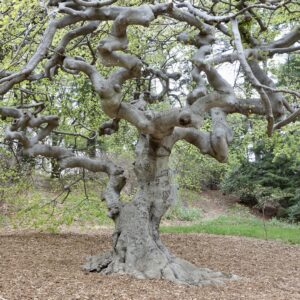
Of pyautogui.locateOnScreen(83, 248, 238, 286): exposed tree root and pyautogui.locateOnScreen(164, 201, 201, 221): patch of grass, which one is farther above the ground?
pyautogui.locateOnScreen(164, 201, 201, 221): patch of grass

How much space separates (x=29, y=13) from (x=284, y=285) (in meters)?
5.78

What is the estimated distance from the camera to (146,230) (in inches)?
258

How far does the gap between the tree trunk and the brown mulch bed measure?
377mm

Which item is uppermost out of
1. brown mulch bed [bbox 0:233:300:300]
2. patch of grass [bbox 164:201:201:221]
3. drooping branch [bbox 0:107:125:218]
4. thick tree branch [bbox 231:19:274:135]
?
thick tree branch [bbox 231:19:274:135]

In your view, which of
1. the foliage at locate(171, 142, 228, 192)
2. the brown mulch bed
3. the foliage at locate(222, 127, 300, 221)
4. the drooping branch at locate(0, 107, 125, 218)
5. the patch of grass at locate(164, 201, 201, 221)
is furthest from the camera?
the foliage at locate(222, 127, 300, 221)

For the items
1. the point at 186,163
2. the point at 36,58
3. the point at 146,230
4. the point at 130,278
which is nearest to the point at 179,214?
the point at 186,163

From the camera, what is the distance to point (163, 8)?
568 centimetres

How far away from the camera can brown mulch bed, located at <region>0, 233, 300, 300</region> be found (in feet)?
16.8

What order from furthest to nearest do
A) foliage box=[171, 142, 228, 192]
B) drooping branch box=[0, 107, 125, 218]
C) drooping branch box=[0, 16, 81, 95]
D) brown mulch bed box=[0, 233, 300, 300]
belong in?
foliage box=[171, 142, 228, 192] → drooping branch box=[0, 107, 125, 218] → brown mulch bed box=[0, 233, 300, 300] → drooping branch box=[0, 16, 81, 95]

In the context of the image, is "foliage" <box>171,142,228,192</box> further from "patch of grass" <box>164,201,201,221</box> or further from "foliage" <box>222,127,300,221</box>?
"foliage" <box>222,127,300,221</box>

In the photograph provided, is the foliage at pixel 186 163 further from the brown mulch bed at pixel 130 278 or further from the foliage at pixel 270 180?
the foliage at pixel 270 180

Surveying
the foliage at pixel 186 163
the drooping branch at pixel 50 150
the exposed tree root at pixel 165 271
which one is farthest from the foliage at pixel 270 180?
the exposed tree root at pixel 165 271

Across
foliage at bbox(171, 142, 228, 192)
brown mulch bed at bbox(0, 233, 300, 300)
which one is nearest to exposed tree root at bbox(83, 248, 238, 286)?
brown mulch bed at bbox(0, 233, 300, 300)

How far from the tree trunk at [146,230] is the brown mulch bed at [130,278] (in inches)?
14.9
